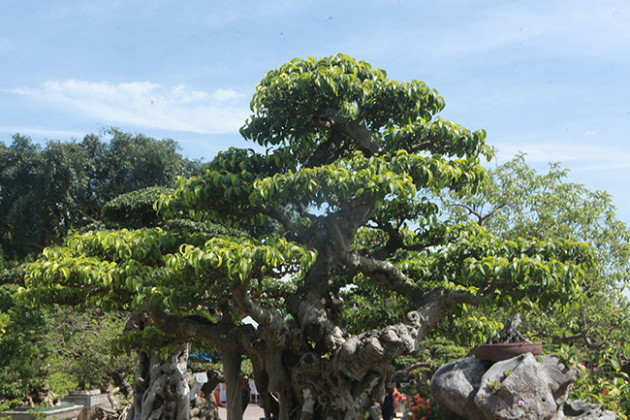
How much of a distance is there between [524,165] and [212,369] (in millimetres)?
9987

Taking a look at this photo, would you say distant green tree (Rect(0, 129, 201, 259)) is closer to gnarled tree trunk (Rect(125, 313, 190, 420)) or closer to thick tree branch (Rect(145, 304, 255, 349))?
gnarled tree trunk (Rect(125, 313, 190, 420))

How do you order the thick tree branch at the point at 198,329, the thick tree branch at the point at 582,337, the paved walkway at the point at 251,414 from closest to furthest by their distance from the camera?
the thick tree branch at the point at 198,329 → the thick tree branch at the point at 582,337 → the paved walkway at the point at 251,414

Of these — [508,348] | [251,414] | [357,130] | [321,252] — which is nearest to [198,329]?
[321,252]

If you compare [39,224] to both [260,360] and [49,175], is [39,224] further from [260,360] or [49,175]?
[260,360]

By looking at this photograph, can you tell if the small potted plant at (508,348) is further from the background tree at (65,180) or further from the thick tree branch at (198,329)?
the background tree at (65,180)

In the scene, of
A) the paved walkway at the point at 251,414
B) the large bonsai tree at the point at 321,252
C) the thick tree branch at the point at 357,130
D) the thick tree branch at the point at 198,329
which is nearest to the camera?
the large bonsai tree at the point at 321,252

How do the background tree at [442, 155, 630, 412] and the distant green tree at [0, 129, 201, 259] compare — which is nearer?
the background tree at [442, 155, 630, 412]

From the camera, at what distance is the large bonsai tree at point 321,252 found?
6.92 metres

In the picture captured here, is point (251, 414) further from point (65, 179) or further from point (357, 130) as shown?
point (357, 130)

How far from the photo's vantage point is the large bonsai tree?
6.92m

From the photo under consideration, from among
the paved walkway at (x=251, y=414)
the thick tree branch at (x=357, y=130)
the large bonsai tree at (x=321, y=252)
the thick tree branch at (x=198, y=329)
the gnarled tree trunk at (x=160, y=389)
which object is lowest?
the paved walkway at (x=251, y=414)

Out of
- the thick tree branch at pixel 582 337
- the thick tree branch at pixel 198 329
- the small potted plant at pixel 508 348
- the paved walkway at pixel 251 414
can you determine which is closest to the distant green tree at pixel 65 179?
the paved walkway at pixel 251 414

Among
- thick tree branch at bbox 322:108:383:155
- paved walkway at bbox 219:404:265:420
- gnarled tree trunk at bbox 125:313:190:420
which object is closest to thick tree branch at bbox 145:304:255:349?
thick tree branch at bbox 322:108:383:155

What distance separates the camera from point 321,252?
331 inches
